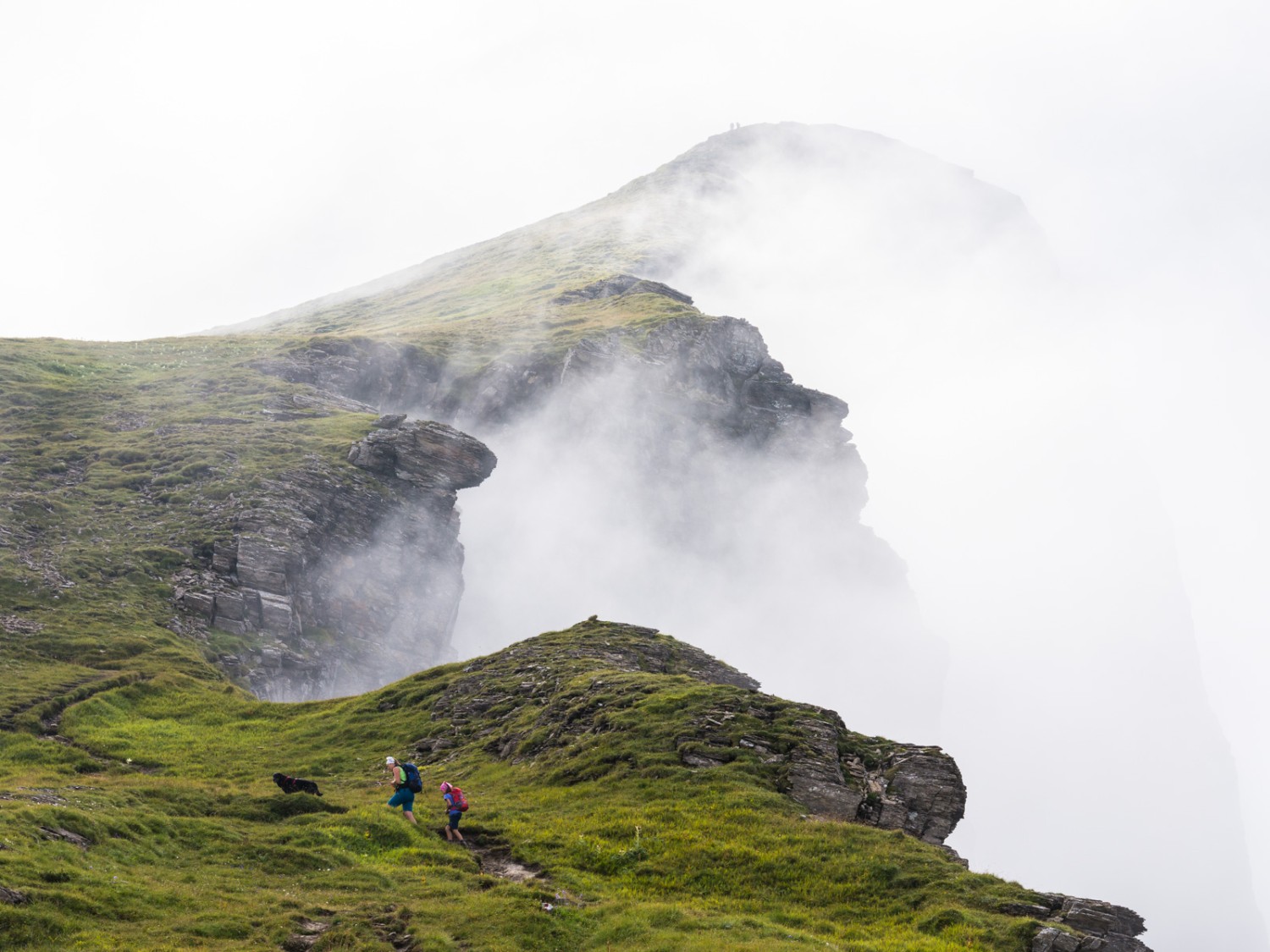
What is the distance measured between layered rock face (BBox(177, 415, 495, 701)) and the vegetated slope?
1129 inches

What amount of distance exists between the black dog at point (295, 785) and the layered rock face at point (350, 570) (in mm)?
41464

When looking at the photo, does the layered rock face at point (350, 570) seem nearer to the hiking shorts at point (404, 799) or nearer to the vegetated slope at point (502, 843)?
the vegetated slope at point (502, 843)

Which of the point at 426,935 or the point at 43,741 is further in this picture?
the point at 43,741

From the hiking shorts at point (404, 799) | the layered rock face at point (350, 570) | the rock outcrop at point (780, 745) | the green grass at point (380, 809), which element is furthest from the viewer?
the layered rock face at point (350, 570)

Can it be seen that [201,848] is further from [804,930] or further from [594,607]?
[594,607]

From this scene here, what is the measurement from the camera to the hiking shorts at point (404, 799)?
115 feet

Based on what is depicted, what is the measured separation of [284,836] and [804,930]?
56.8 feet

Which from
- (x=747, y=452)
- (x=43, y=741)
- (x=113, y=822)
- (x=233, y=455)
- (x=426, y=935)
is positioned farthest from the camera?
(x=747, y=452)

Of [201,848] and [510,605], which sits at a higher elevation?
[510,605]

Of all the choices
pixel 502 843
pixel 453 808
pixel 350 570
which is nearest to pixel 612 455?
pixel 350 570

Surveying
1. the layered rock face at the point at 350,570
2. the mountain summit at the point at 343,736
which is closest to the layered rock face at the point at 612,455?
the mountain summit at the point at 343,736

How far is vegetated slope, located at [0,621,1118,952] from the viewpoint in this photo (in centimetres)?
2442

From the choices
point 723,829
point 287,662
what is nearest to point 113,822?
point 723,829

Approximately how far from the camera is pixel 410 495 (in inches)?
4296
